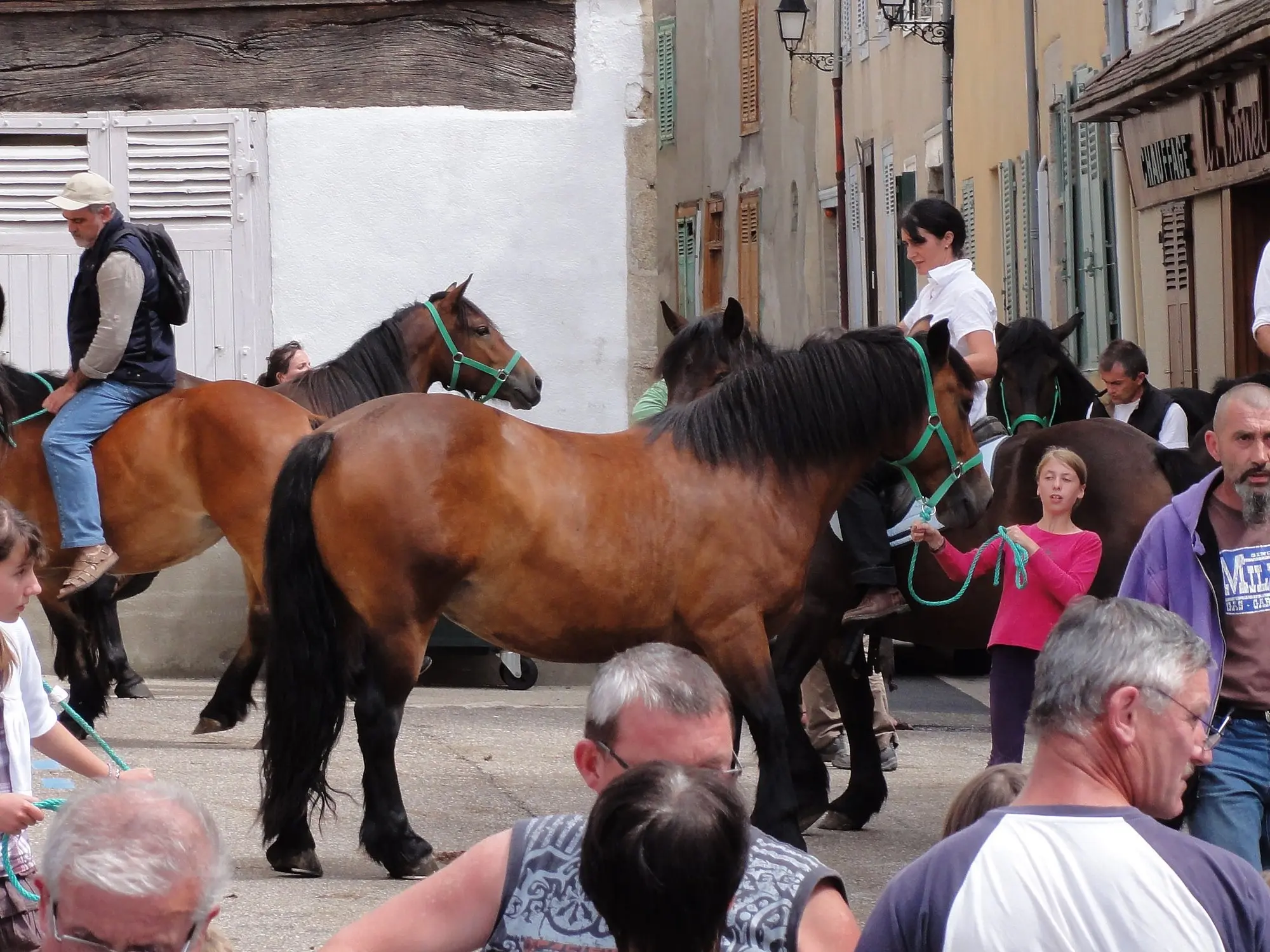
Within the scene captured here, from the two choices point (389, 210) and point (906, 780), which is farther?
point (389, 210)

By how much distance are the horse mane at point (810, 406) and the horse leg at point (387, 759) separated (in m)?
1.25

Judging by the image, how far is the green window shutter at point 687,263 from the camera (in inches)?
1345

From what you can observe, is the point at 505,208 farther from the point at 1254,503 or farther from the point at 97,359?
the point at 1254,503

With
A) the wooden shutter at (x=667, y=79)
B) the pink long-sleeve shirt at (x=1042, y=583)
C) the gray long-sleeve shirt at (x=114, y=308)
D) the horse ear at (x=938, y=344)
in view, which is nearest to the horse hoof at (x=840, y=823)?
the pink long-sleeve shirt at (x=1042, y=583)

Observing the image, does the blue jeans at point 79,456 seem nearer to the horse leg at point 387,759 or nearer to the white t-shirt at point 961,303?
the horse leg at point 387,759

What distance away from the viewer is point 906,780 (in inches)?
373

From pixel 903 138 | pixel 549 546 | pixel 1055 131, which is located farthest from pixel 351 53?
pixel 903 138

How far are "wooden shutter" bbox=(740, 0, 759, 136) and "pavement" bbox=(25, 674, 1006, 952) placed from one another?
19.3 metres

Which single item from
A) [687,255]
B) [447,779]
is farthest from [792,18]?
[447,779]

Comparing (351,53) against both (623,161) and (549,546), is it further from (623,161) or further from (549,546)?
(549,546)

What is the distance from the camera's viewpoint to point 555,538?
6.95 m

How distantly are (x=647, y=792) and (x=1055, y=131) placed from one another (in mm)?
18352

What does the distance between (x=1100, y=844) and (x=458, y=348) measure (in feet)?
25.8

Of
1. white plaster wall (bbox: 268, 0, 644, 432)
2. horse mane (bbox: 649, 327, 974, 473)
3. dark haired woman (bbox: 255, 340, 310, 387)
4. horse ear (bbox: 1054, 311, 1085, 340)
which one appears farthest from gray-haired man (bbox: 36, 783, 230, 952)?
white plaster wall (bbox: 268, 0, 644, 432)
